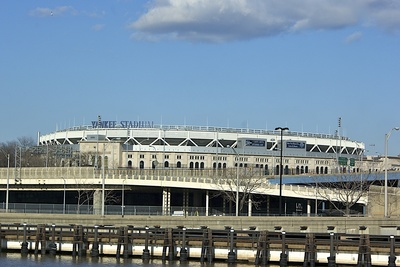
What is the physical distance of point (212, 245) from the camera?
2379 inches

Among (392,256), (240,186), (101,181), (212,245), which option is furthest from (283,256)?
(101,181)

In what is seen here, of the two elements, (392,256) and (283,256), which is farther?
(283,256)

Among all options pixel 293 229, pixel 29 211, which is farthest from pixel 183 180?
pixel 293 229

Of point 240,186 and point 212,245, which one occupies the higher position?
point 240,186

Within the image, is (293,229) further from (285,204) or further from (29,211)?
(285,204)

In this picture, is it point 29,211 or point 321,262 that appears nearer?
point 321,262

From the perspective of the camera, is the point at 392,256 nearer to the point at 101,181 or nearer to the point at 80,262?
the point at 80,262

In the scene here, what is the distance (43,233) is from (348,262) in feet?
74.7

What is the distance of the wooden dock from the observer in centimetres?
5678

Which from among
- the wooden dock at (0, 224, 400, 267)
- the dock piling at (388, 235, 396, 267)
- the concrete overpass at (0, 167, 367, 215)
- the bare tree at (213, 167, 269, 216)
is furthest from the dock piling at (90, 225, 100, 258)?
the concrete overpass at (0, 167, 367, 215)

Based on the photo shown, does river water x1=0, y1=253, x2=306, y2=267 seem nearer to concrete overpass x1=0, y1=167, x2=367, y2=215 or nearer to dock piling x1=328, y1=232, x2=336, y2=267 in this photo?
dock piling x1=328, y1=232, x2=336, y2=267

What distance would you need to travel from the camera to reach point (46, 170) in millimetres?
139875

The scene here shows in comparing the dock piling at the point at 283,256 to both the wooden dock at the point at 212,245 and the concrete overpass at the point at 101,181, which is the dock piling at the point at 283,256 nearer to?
the wooden dock at the point at 212,245

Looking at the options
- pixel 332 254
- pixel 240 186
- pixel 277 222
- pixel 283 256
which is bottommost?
pixel 283 256
